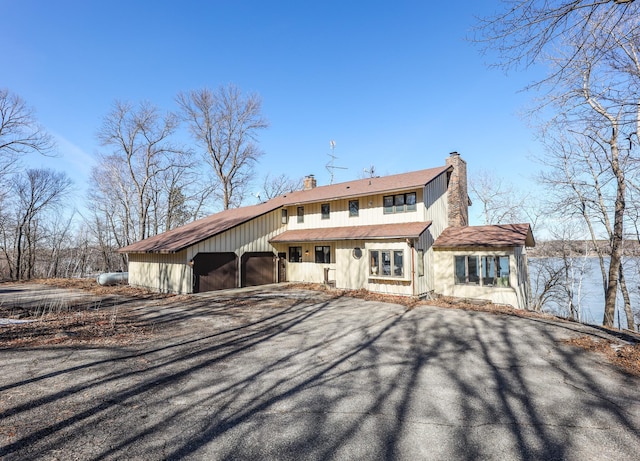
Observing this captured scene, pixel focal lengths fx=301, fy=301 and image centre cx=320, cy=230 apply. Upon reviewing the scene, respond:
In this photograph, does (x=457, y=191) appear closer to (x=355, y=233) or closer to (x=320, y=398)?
(x=355, y=233)

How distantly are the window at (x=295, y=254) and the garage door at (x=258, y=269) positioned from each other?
1099mm

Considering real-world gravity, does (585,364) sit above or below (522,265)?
below

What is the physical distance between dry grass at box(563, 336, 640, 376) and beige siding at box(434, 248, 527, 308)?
521cm

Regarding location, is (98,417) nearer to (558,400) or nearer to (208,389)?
(208,389)

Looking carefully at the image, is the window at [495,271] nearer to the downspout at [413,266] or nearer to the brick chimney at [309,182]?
the downspout at [413,266]

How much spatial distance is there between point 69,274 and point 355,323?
3257cm

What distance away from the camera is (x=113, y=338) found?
7.55m

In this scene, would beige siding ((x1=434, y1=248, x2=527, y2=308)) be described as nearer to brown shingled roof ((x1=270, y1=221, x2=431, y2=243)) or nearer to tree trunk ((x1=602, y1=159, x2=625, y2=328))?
brown shingled roof ((x1=270, y1=221, x2=431, y2=243))

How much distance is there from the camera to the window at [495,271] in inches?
509

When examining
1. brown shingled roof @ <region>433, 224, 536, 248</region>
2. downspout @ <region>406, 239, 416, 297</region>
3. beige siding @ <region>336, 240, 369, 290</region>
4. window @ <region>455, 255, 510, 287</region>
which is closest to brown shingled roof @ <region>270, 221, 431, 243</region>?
downspout @ <region>406, 239, 416, 297</region>

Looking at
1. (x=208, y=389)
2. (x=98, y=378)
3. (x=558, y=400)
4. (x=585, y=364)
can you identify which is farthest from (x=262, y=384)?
(x=585, y=364)

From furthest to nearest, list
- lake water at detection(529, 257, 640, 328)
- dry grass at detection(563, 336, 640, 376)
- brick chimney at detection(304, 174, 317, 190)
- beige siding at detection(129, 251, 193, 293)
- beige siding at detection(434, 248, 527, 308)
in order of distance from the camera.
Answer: brick chimney at detection(304, 174, 317, 190), lake water at detection(529, 257, 640, 328), beige siding at detection(129, 251, 193, 293), beige siding at detection(434, 248, 527, 308), dry grass at detection(563, 336, 640, 376)

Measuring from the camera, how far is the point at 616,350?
6.59 m

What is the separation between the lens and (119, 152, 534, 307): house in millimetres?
13422
